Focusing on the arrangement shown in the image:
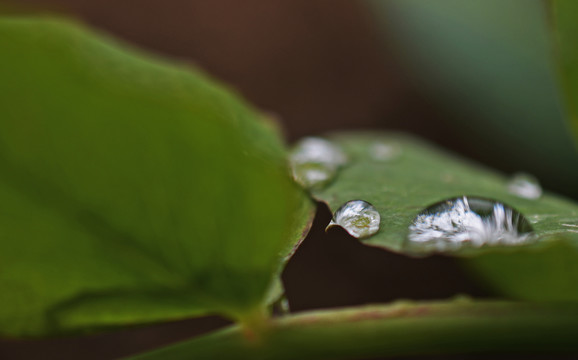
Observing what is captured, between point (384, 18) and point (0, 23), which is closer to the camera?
point (0, 23)

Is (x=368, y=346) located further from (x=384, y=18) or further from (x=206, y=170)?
(x=384, y=18)

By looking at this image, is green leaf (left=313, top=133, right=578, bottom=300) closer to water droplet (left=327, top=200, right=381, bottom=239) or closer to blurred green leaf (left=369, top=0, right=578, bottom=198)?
water droplet (left=327, top=200, right=381, bottom=239)

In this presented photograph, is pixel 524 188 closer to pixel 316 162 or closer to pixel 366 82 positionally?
pixel 316 162

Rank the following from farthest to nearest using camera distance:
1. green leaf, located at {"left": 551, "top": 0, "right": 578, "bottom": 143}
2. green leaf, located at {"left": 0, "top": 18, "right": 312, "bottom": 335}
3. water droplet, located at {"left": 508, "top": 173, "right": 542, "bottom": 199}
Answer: water droplet, located at {"left": 508, "top": 173, "right": 542, "bottom": 199}
green leaf, located at {"left": 551, "top": 0, "right": 578, "bottom": 143}
green leaf, located at {"left": 0, "top": 18, "right": 312, "bottom": 335}

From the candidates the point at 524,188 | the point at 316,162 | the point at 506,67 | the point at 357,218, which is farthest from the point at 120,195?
the point at 506,67

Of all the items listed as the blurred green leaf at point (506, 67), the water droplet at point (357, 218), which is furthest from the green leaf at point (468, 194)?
the blurred green leaf at point (506, 67)

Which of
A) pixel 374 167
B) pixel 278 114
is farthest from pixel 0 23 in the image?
pixel 278 114

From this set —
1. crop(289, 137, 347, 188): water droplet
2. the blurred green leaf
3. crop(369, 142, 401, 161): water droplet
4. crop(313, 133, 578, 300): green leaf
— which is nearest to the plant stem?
crop(313, 133, 578, 300): green leaf
